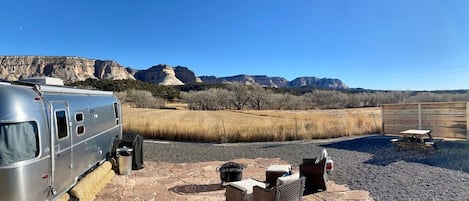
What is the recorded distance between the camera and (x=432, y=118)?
12.6 meters

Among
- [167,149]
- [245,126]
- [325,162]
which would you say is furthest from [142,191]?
[245,126]

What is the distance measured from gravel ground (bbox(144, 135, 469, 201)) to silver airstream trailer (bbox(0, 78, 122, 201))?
4.36m

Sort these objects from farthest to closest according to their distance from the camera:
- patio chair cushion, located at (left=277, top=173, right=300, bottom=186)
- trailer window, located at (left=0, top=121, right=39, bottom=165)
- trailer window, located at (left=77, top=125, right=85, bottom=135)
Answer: trailer window, located at (left=77, top=125, right=85, bottom=135), patio chair cushion, located at (left=277, top=173, right=300, bottom=186), trailer window, located at (left=0, top=121, right=39, bottom=165)

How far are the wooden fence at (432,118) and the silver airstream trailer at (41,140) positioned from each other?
467 inches

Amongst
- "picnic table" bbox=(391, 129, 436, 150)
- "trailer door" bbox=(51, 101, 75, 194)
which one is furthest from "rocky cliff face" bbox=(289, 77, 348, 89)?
"trailer door" bbox=(51, 101, 75, 194)

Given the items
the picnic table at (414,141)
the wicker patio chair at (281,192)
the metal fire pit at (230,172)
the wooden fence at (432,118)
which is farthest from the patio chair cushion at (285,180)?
the wooden fence at (432,118)

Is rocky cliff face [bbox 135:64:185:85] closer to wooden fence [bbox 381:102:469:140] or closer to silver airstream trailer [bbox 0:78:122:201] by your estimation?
wooden fence [bbox 381:102:469:140]

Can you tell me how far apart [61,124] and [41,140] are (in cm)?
74

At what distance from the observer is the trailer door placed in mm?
4484

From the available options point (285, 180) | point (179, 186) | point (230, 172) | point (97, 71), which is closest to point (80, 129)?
point (179, 186)

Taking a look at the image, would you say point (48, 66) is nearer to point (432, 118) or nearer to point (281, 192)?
point (432, 118)

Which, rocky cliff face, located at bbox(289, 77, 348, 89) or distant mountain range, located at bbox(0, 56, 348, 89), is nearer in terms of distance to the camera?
distant mountain range, located at bbox(0, 56, 348, 89)

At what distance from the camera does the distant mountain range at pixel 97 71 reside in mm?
73613

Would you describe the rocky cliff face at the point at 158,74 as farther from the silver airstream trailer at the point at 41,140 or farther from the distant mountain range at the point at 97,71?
the silver airstream trailer at the point at 41,140
